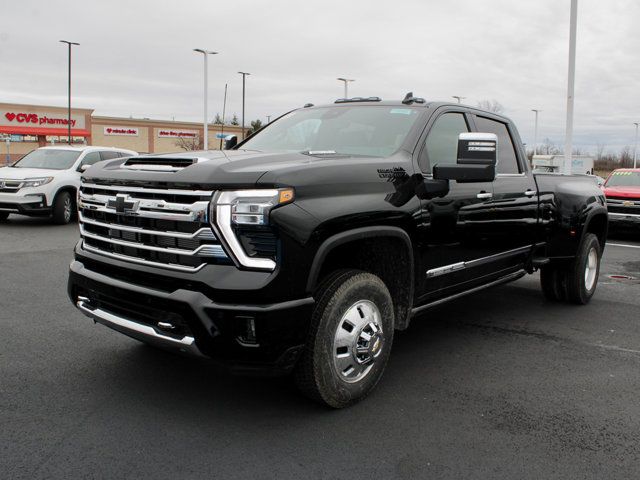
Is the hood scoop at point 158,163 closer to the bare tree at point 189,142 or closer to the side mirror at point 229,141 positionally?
the side mirror at point 229,141

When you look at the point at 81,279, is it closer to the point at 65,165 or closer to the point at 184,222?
the point at 184,222

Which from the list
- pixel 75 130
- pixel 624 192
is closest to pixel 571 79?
pixel 624 192

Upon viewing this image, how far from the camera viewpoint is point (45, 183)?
12586 mm

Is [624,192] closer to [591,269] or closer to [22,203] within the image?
[591,269]

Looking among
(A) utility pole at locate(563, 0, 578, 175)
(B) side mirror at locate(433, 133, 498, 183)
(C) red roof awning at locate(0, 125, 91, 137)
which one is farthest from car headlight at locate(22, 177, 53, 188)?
(C) red roof awning at locate(0, 125, 91, 137)

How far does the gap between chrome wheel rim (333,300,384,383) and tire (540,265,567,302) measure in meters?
3.36

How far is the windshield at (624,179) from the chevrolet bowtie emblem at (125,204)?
41.7ft

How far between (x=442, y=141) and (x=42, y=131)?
54170mm

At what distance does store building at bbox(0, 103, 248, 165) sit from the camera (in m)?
50.3

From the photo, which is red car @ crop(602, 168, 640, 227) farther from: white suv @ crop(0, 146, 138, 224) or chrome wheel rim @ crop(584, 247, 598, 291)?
white suv @ crop(0, 146, 138, 224)

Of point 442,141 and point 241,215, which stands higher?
point 442,141

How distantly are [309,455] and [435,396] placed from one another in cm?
111

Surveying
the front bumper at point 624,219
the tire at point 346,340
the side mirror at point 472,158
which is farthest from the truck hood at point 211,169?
the front bumper at point 624,219

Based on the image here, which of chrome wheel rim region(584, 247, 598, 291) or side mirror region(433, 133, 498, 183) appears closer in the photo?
side mirror region(433, 133, 498, 183)
